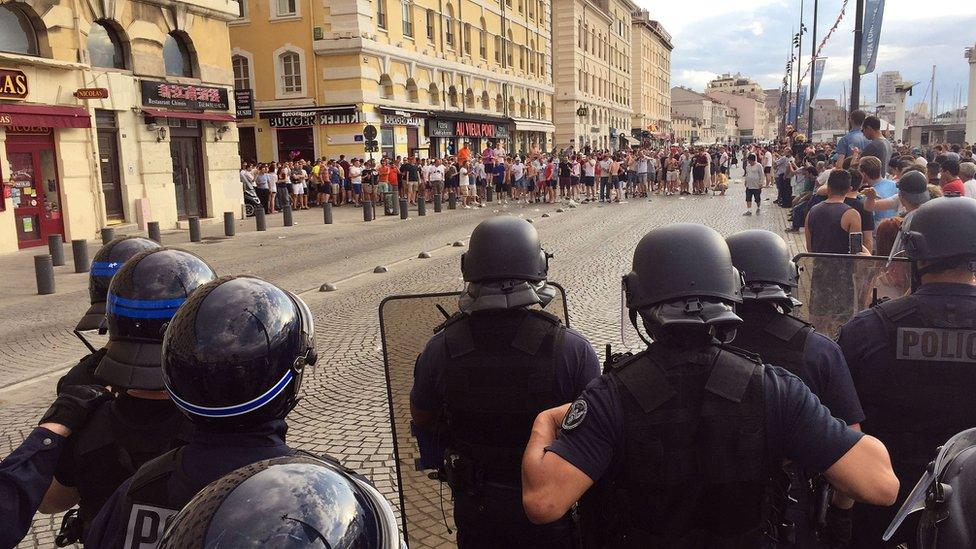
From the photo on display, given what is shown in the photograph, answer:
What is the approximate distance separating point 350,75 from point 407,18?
19.6ft

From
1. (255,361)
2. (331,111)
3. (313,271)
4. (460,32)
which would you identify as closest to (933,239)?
(255,361)

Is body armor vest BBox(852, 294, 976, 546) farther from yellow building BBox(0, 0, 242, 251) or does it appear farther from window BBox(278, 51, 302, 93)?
window BBox(278, 51, 302, 93)

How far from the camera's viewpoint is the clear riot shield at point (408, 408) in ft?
9.84

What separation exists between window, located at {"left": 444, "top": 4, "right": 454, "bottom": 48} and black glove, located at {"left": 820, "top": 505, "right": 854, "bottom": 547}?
37.6 meters

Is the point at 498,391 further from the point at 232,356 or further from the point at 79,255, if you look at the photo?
the point at 79,255

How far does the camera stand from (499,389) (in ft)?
8.35

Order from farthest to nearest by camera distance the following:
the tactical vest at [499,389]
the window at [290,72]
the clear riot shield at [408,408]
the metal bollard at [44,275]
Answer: the window at [290,72]
the metal bollard at [44,275]
the clear riot shield at [408,408]
the tactical vest at [499,389]

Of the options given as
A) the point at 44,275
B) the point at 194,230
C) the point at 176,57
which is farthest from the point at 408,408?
the point at 176,57

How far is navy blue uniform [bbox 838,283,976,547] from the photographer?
2723mm

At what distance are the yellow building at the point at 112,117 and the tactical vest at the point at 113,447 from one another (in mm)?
16997

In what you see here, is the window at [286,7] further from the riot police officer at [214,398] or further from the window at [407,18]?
the riot police officer at [214,398]

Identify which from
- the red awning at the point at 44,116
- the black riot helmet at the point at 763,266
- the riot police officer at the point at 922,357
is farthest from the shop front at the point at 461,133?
the riot police officer at the point at 922,357

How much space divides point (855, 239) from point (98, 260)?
4388 millimetres

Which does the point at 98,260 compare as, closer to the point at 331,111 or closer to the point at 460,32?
the point at 331,111
